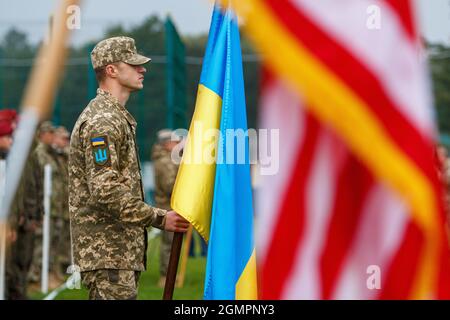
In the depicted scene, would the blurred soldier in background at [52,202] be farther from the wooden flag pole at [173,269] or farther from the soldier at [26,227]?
the wooden flag pole at [173,269]

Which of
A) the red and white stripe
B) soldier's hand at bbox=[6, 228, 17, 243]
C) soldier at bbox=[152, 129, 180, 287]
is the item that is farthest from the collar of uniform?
soldier at bbox=[152, 129, 180, 287]

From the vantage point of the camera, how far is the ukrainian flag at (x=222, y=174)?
15.6 feet

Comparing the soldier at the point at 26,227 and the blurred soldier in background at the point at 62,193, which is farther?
the blurred soldier in background at the point at 62,193

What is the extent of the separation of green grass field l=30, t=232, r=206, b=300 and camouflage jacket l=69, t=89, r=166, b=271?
18.7 ft

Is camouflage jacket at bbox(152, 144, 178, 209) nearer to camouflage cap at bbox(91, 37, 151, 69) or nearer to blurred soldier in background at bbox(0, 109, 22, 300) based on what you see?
blurred soldier in background at bbox(0, 109, 22, 300)

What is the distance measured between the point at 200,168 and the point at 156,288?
777cm

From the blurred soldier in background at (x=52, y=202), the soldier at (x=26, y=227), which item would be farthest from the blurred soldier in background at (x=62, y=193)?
the soldier at (x=26, y=227)

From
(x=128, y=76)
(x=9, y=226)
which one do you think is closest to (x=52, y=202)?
(x=9, y=226)

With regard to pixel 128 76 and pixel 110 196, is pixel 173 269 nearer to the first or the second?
pixel 110 196

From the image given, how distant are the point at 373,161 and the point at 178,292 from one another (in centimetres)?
980

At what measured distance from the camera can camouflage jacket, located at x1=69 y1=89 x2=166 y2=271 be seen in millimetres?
4879

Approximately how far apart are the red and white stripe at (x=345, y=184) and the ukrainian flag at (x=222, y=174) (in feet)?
7.09
